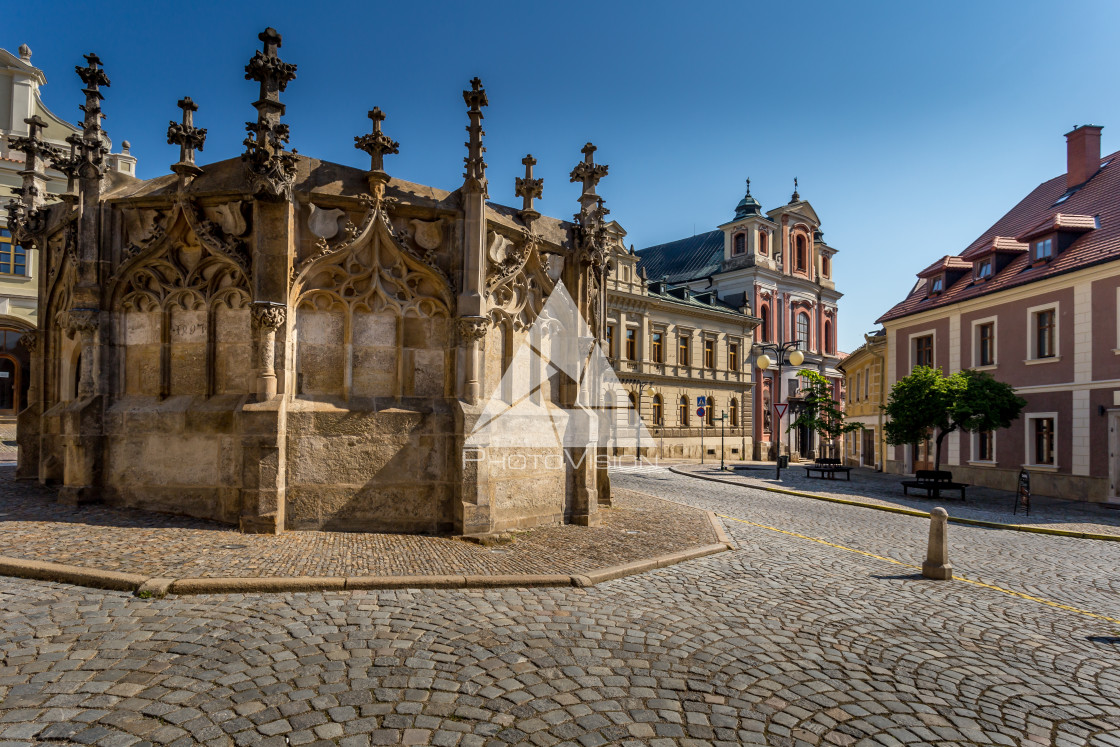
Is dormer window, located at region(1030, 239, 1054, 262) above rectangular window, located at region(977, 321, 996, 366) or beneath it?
above

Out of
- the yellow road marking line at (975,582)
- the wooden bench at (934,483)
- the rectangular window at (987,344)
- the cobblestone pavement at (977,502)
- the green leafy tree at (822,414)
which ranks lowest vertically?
the cobblestone pavement at (977,502)

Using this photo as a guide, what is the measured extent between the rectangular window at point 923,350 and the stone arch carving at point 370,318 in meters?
25.9

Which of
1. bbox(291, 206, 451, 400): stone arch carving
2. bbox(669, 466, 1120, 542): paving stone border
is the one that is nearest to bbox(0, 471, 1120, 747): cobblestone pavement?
bbox(291, 206, 451, 400): stone arch carving

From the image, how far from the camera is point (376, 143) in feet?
29.9

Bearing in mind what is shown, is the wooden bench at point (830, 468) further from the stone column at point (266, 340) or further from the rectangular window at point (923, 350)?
the stone column at point (266, 340)

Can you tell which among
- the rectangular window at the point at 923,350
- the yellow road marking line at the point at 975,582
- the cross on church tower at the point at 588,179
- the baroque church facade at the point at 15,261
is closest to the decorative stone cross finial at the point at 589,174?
the cross on church tower at the point at 588,179

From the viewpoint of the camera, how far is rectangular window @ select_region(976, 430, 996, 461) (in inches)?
975

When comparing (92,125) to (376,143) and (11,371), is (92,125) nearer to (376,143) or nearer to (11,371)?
(376,143)

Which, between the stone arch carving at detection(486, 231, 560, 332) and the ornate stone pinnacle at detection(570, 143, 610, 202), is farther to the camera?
Result: the ornate stone pinnacle at detection(570, 143, 610, 202)

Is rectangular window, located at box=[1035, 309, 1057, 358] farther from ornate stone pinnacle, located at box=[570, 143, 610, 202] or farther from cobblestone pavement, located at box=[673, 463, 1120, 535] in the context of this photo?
ornate stone pinnacle, located at box=[570, 143, 610, 202]

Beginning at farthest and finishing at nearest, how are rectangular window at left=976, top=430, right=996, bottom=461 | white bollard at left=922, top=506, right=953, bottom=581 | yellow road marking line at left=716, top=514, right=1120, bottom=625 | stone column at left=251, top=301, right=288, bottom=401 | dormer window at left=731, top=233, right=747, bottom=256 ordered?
dormer window at left=731, top=233, right=747, bottom=256 → rectangular window at left=976, top=430, right=996, bottom=461 → stone column at left=251, top=301, right=288, bottom=401 → white bollard at left=922, top=506, right=953, bottom=581 → yellow road marking line at left=716, top=514, right=1120, bottom=625

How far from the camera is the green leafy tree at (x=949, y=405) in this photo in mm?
20438

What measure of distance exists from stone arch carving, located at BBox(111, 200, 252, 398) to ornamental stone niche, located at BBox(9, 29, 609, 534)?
1.0 inches

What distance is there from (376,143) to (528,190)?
2543 millimetres
